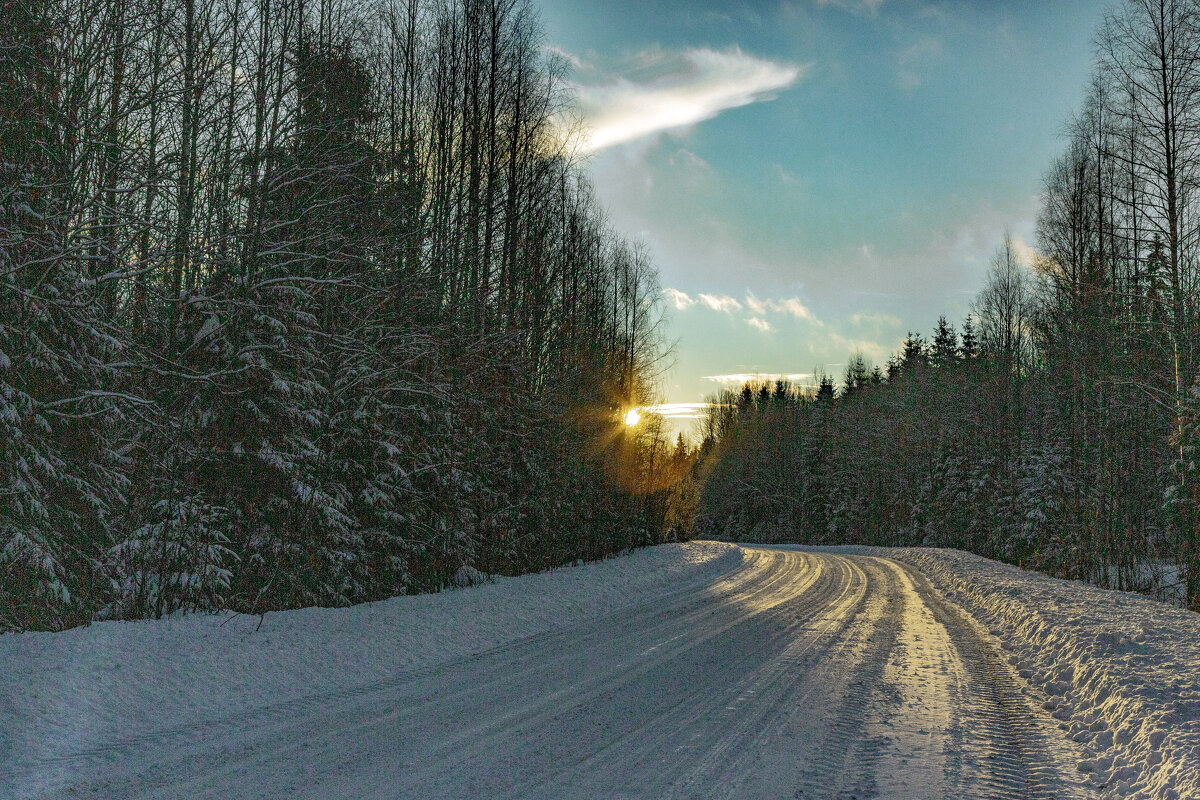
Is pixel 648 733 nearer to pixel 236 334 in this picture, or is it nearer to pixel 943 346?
pixel 236 334

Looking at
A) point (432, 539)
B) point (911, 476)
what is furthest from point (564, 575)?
point (911, 476)

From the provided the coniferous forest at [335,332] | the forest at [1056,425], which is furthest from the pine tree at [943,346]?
the coniferous forest at [335,332]

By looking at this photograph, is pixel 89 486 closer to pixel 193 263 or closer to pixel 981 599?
pixel 193 263

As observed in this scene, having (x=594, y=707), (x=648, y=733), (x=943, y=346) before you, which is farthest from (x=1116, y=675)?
(x=943, y=346)

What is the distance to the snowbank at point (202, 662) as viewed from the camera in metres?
5.58

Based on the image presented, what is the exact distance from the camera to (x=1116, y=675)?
748 cm

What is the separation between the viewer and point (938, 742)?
19.5 ft

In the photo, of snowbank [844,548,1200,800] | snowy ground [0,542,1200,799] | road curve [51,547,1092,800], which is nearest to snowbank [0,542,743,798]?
snowy ground [0,542,1200,799]

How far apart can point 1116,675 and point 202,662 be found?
9.90 meters

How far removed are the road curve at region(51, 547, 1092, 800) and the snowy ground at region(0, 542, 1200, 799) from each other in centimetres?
3

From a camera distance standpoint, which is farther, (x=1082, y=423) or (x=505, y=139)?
(x=1082, y=423)

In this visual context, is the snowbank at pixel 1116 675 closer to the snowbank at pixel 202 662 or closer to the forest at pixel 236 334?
the snowbank at pixel 202 662

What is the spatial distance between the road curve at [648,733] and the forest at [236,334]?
413 centimetres

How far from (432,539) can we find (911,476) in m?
53.7
